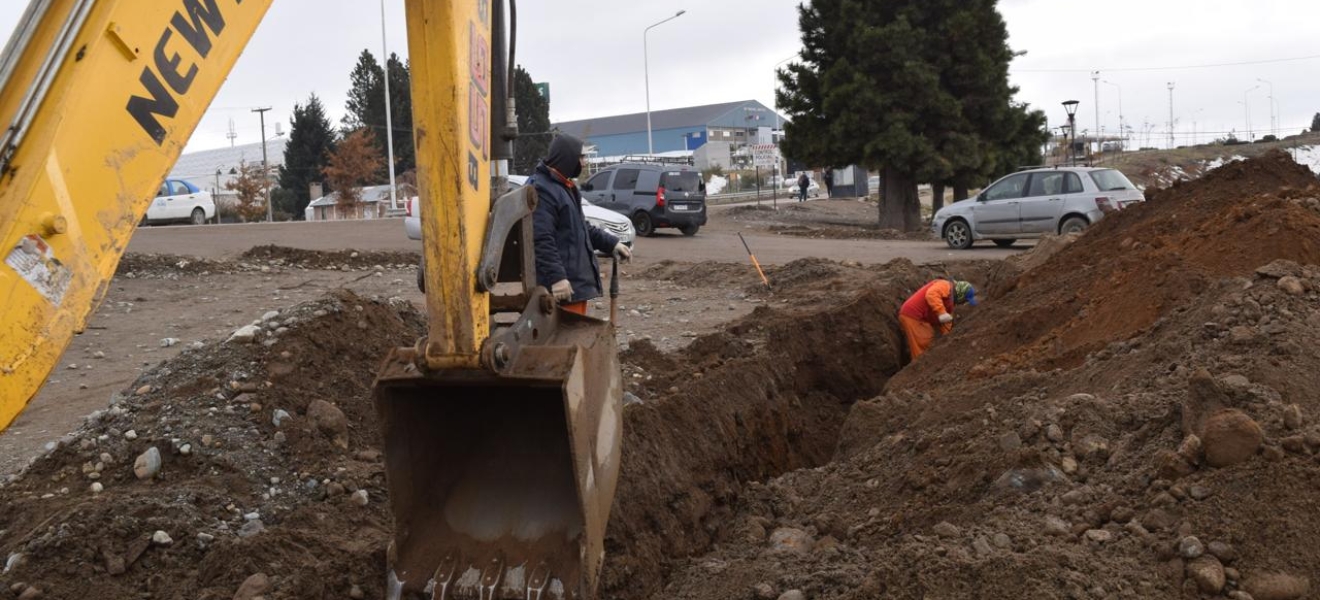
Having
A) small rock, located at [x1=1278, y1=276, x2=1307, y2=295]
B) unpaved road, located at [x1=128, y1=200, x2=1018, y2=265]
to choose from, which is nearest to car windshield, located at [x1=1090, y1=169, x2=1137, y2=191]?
unpaved road, located at [x1=128, y1=200, x2=1018, y2=265]

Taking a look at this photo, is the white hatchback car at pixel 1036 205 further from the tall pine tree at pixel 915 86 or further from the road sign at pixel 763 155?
the road sign at pixel 763 155

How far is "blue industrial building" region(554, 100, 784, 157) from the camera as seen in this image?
9594cm

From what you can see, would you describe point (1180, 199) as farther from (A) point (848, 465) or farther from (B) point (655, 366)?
(A) point (848, 465)

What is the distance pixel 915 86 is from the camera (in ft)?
89.7

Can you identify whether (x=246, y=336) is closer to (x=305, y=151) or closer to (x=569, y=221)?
(x=569, y=221)

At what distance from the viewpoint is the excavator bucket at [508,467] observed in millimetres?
4082

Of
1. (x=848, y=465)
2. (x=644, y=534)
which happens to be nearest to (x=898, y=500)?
(x=848, y=465)

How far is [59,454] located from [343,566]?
7.38 ft

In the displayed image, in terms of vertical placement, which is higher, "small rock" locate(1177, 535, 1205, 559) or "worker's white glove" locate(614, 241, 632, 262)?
"worker's white glove" locate(614, 241, 632, 262)

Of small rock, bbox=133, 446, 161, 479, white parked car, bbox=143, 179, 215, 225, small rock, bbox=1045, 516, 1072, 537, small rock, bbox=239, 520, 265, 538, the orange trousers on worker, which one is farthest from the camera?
white parked car, bbox=143, 179, 215, 225

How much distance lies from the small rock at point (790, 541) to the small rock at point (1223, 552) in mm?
1647

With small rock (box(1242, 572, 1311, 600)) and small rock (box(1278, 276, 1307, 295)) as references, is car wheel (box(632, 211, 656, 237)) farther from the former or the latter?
small rock (box(1242, 572, 1311, 600))

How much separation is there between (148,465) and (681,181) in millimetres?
20332

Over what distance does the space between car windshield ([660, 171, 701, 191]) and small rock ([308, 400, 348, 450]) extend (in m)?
19.1
